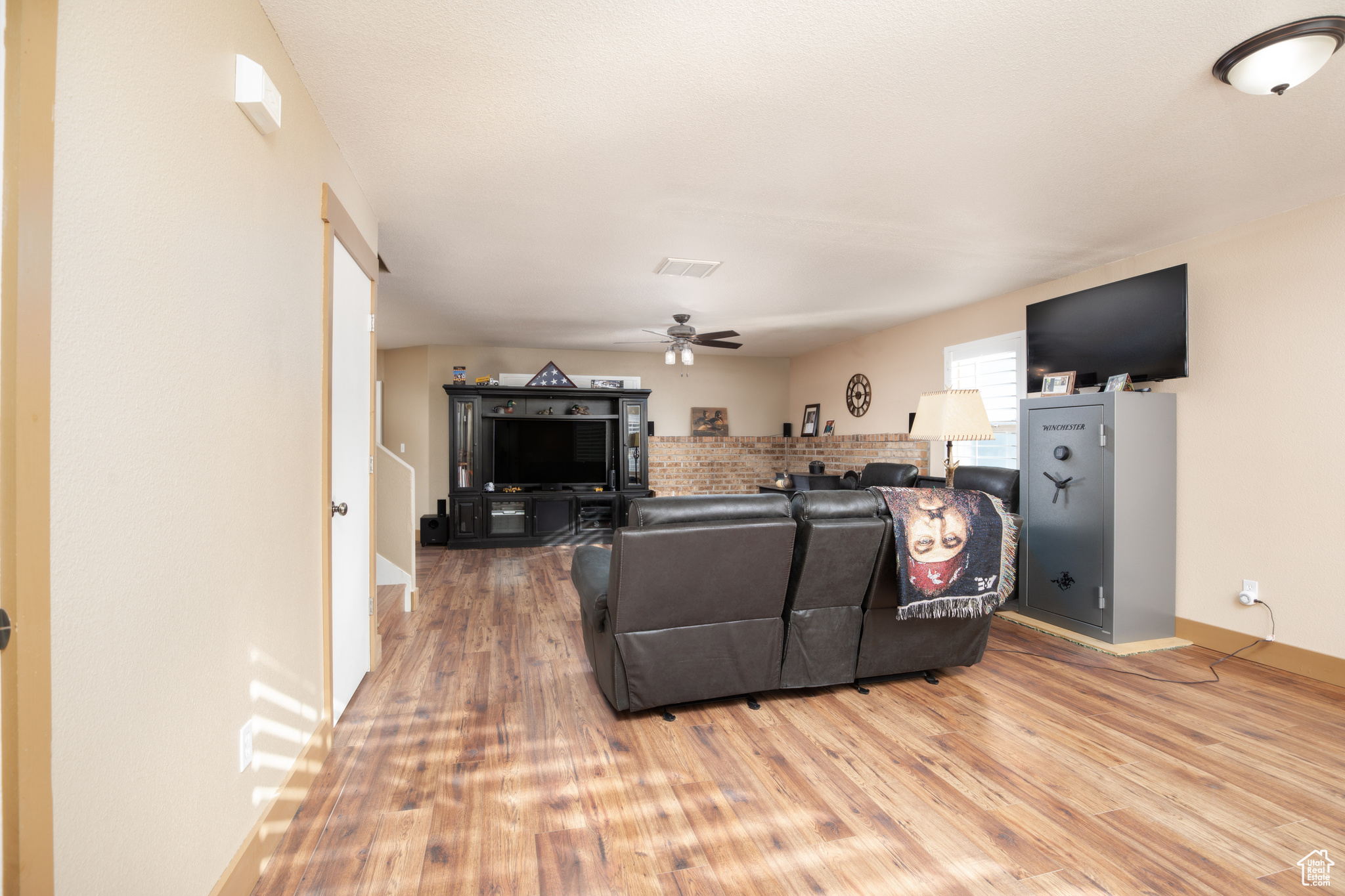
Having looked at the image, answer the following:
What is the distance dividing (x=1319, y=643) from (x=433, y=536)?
719 centimetres

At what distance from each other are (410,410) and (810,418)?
16.5 ft

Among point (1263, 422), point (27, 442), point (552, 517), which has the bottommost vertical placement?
point (552, 517)

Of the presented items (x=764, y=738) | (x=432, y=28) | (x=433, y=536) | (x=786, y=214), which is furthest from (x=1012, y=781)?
(x=433, y=536)

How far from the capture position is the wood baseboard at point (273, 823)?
56.8 inches

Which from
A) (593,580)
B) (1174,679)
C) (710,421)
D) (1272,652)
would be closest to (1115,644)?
(1174,679)

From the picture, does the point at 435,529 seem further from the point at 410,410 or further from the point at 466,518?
the point at 410,410

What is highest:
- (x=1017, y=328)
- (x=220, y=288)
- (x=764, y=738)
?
(x=1017, y=328)

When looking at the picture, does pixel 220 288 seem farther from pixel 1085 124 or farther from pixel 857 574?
pixel 1085 124

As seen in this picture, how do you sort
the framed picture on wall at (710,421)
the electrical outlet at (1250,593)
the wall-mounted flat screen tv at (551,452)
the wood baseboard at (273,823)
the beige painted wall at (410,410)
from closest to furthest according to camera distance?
the wood baseboard at (273,823), the electrical outlet at (1250,593), the wall-mounted flat screen tv at (551,452), the beige painted wall at (410,410), the framed picture on wall at (710,421)

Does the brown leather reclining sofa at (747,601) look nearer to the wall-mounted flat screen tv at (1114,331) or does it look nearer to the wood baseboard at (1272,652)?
the wood baseboard at (1272,652)

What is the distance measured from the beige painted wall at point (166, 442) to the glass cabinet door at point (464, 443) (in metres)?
5.06

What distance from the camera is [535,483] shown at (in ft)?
23.2

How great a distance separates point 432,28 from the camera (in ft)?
5.67

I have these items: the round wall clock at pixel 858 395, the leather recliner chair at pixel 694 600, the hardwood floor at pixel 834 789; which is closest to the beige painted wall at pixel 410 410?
the hardwood floor at pixel 834 789
